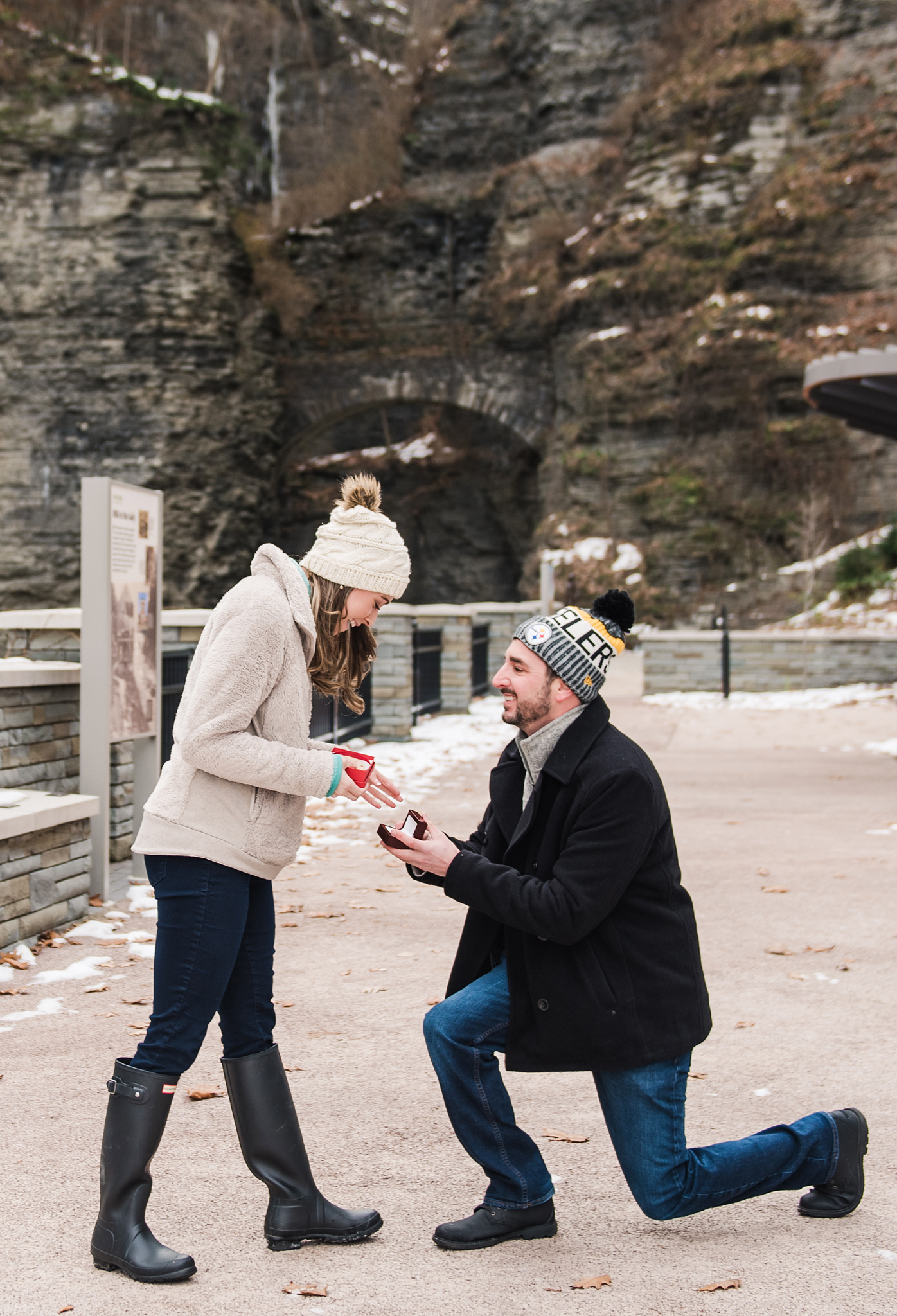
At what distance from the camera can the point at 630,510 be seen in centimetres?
3086

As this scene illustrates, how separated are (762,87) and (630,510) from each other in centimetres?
1095

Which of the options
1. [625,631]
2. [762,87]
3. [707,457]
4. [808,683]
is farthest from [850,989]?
[762,87]

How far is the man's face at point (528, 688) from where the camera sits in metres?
2.65

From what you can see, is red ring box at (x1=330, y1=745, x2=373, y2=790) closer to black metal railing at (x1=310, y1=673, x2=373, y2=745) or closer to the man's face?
the man's face

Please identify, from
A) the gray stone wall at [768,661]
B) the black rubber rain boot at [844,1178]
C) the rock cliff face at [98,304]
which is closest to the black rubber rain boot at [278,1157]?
the black rubber rain boot at [844,1178]

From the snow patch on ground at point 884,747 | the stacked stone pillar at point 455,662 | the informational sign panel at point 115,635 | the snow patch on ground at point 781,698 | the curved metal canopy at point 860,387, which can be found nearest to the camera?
the informational sign panel at point 115,635

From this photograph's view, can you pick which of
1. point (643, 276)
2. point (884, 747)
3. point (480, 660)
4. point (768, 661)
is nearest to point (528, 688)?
point (884, 747)

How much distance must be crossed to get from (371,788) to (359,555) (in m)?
0.54

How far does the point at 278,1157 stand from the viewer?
107 inches

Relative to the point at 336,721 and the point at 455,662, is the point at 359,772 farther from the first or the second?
the point at 455,662

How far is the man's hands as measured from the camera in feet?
8.47

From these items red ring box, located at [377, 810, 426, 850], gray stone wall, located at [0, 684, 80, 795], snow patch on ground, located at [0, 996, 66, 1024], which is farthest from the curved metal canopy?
red ring box, located at [377, 810, 426, 850]

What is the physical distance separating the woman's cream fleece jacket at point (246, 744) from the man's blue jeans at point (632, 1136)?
0.57 meters

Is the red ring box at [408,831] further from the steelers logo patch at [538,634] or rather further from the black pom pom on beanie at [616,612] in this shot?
the black pom pom on beanie at [616,612]
